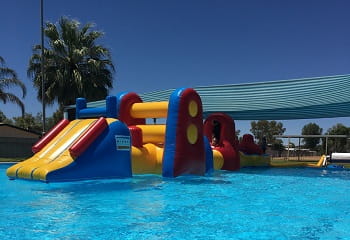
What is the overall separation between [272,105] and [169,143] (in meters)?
5.43

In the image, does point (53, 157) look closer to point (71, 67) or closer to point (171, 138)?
point (171, 138)

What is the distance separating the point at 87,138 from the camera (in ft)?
27.8

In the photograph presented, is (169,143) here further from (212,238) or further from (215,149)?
(212,238)

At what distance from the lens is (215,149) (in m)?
12.6

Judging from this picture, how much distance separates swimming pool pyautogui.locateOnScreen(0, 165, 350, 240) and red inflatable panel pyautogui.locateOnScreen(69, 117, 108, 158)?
704mm

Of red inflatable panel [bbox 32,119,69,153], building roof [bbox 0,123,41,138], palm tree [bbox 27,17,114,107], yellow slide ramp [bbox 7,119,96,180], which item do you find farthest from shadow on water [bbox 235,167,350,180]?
building roof [bbox 0,123,41,138]

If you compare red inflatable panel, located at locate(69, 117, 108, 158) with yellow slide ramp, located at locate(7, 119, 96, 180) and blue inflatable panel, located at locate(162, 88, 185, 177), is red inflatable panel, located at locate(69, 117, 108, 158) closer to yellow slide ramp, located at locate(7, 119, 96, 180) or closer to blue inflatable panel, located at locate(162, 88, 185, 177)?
yellow slide ramp, located at locate(7, 119, 96, 180)

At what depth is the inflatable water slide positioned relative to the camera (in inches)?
330

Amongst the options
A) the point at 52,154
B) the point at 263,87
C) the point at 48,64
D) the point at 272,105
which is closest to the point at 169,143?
the point at 52,154

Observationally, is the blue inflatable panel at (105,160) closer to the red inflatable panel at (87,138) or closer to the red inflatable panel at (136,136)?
the red inflatable panel at (87,138)

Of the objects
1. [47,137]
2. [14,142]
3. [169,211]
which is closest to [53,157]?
[47,137]

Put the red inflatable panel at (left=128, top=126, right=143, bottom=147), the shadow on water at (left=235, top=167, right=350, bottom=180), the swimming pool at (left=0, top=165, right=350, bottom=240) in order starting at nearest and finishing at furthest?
the swimming pool at (left=0, top=165, right=350, bottom=240) < the red inflatable panel at (left=128, top=126, right=143, bottom=147) < the shadow on water at (left=235, top=167, right=350, bottom=180)

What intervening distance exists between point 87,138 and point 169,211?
12.4 feet

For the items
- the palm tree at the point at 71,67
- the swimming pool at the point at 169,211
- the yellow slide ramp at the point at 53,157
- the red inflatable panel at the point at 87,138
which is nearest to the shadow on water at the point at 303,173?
the swimming pool at the point at 169,211
